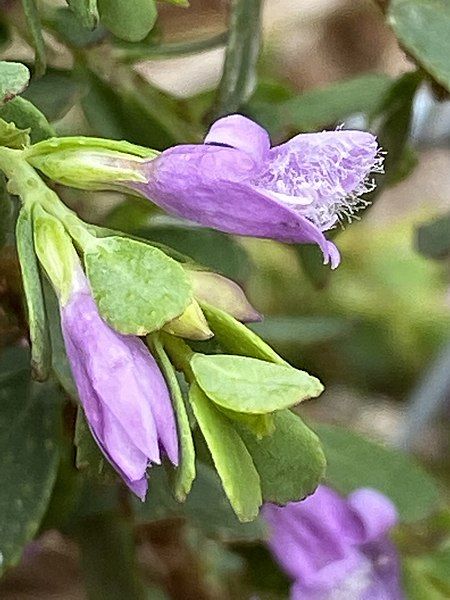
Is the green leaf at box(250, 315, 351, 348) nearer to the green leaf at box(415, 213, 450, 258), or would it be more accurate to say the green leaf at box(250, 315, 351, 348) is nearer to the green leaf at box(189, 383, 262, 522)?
the green leaf at box(415, 213, 450, 258)

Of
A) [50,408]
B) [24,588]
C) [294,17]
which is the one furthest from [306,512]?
[294,17]

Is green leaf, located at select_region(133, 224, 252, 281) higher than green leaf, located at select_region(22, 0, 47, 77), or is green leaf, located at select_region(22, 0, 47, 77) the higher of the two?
green leaf, located at select_region(22, 0, 47, 77)

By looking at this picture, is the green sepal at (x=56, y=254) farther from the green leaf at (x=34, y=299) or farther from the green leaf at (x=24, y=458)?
the green leaf at (x=24, y=458)

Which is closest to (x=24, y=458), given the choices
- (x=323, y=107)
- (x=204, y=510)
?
(x=204, y=510)

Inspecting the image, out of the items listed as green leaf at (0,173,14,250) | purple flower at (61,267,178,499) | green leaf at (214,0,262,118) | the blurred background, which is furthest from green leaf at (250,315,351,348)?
purple flower at (61,267,178,499)

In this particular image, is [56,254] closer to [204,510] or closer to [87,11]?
[87,11]

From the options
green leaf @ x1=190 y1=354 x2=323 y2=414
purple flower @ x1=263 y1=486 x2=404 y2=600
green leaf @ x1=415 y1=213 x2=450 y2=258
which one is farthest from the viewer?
green leaf @ x1=415 y1=213 x2=450 y2=258
